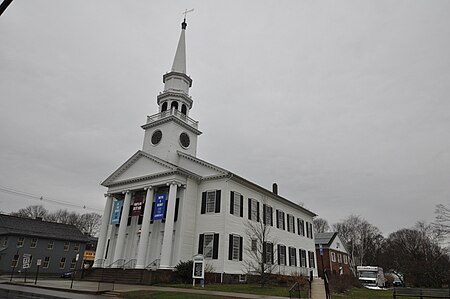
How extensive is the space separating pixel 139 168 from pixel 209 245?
37.0ft

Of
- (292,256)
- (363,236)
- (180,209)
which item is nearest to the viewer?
(180,209)

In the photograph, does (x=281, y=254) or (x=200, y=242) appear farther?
(x=281, y=254)

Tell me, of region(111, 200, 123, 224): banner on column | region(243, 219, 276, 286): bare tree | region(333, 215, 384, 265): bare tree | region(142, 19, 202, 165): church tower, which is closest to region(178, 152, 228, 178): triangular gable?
region(142, 19, 202, 165): church tower

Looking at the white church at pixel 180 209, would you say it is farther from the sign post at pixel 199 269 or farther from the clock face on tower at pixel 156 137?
the sign post at pixel 199 269

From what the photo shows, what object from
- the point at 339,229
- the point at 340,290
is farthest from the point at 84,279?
the point at 339,229

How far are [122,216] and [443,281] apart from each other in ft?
96.4

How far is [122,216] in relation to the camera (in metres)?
32.7

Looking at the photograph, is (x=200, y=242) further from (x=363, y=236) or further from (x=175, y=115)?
(x=363, y=236)

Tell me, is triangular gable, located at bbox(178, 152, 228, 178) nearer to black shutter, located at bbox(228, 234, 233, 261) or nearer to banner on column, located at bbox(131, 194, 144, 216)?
banner on column, located at bbox(131, 194, 144, 216)

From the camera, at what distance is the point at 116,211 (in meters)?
33.9

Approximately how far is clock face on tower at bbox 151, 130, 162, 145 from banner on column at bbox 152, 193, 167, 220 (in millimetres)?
7303

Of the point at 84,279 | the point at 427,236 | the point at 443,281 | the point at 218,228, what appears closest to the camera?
the point at 443,281

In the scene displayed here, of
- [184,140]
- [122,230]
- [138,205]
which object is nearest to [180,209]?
[138,205]

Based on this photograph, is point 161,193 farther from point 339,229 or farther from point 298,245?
point 339,229
